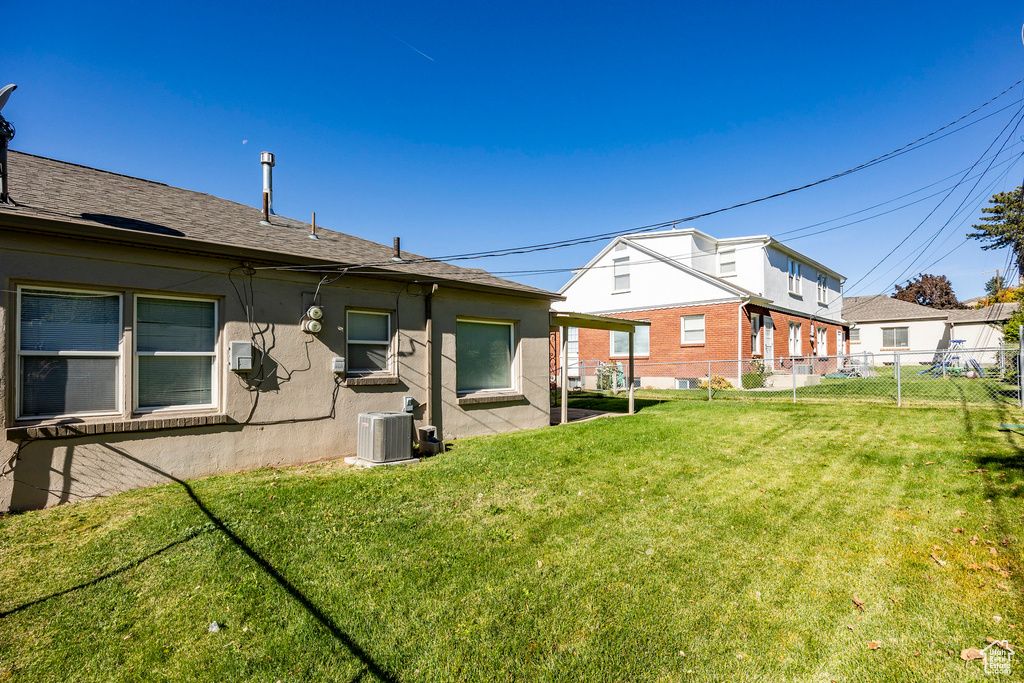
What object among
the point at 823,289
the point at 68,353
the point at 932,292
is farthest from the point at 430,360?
the point at 932,292

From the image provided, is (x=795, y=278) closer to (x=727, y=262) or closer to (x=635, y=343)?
(x=727, y=262)

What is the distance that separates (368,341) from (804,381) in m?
20.6

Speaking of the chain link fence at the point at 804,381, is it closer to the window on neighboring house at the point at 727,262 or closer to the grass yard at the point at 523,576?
the window on neighboring house at the point at 727,262

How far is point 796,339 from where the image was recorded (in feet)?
83.6

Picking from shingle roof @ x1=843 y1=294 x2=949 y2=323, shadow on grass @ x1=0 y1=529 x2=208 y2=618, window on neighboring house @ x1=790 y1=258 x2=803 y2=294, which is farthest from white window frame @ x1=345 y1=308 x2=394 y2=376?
shingle roof @ x1=843 y1=294 x2=949 y2=323

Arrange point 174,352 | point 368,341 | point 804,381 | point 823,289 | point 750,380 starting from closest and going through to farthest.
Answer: point 174,352 → point 368,341 → point 750,380 → point 804,381 → point 823,289

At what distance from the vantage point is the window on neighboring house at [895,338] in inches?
1339

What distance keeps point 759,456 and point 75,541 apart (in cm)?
929

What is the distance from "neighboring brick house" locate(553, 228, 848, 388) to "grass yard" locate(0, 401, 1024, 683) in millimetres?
13546

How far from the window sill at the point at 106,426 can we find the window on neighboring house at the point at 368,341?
2.26 m

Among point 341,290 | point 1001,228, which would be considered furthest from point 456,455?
point 1001,228

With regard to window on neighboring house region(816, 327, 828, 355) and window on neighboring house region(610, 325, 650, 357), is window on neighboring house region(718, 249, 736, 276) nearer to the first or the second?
window on neighboring house region(610, 325, 650, 357)

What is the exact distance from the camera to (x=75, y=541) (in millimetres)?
4594

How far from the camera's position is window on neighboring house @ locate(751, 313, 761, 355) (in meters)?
20.7
